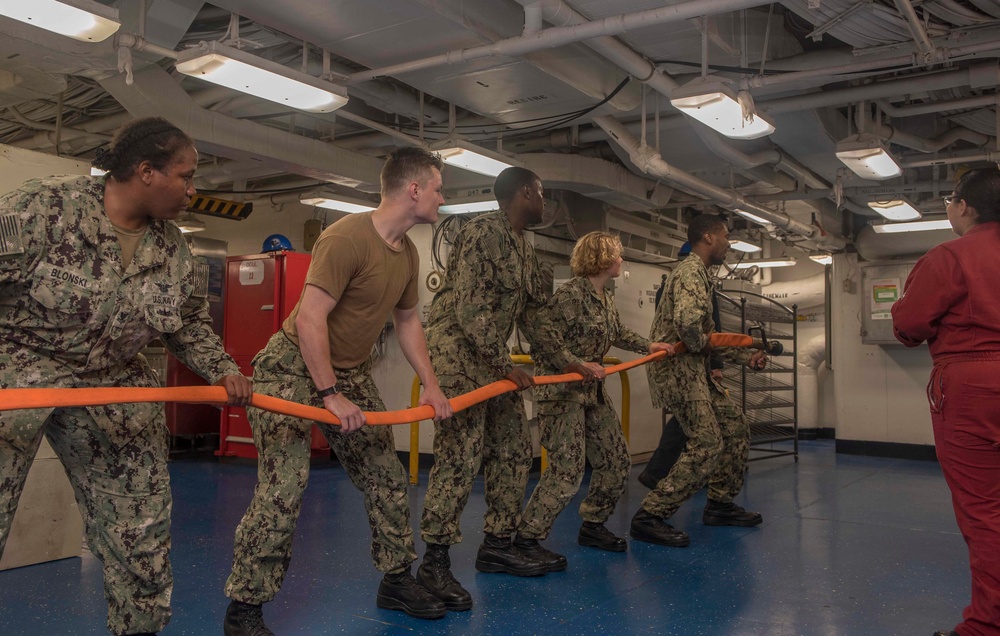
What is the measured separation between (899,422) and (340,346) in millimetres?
9303

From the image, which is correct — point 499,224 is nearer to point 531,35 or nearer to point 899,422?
point 531,35

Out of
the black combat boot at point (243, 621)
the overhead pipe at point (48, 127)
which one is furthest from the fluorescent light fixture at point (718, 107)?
the overhead pipe at point (48, 127)

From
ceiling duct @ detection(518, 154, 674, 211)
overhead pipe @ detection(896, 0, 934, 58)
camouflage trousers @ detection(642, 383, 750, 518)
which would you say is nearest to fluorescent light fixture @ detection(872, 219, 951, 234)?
ceiling duct @ detection(518, 154, 674, 211)

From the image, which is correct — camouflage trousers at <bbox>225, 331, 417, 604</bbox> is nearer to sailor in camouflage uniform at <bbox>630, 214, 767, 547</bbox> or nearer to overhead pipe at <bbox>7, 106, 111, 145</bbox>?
sailor in camouflage uniform at <bbox>630, 214, 767, 547</bbox>

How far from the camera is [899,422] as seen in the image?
33.6ft

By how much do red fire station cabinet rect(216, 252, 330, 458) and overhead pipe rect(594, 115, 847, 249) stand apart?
368cm

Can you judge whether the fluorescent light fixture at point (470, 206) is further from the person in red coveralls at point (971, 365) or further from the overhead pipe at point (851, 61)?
the person in red coveralls at point (971, 365)

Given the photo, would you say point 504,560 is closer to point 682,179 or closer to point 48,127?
point 682,179

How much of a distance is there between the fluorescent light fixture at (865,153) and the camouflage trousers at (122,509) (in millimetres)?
5548

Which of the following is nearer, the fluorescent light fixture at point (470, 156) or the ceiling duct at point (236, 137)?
the ceiling duct at point (236, 137)

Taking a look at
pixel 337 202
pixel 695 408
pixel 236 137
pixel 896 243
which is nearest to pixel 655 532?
pixel 695 408

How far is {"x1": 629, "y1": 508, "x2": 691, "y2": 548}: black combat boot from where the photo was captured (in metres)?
4.76

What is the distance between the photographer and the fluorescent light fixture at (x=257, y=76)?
4363 mm

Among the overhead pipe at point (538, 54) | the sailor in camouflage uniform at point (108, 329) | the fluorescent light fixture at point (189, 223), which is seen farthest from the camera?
the fluorescent light fixture at point (189, 223)
